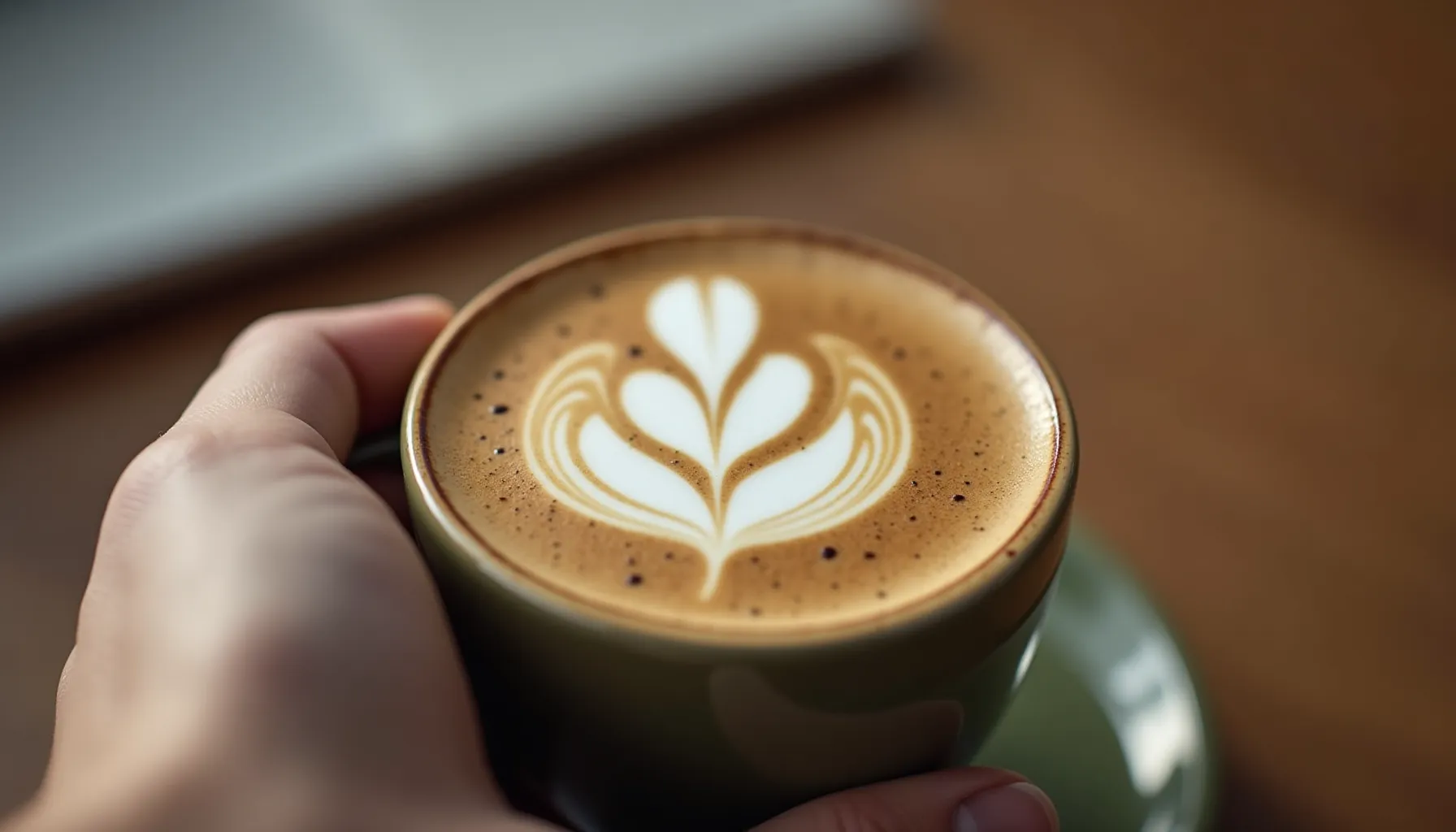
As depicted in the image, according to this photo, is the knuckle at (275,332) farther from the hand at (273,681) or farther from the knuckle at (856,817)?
the knuckle at (856,817)

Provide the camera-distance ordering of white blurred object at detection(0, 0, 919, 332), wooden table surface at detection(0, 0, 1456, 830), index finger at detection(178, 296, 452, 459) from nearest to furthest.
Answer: index finger at detection(178, 296, 452, 459)
wooden table surface at detection(0, 0, 1456, 830)
white blurred object at detection(0, 0, 919, 332)

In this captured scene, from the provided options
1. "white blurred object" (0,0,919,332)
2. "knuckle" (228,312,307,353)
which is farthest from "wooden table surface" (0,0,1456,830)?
"knuckle" (228,312,307,353)

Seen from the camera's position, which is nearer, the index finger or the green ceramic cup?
the green ceramic cup

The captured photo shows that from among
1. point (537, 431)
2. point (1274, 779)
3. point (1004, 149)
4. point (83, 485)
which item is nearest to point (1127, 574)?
Result: point (1274, 779)

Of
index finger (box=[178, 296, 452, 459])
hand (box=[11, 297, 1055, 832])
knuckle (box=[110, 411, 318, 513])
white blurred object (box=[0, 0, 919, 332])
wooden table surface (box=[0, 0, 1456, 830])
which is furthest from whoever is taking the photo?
white blurred object (box=[0, 0, 919, 332])

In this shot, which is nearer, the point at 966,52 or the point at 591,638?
the point at 591,638

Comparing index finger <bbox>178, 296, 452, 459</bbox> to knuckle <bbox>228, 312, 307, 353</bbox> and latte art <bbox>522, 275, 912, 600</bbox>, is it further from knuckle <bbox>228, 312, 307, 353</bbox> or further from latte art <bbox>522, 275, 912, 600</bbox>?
latte art <bbox>522, 275, 912, 600</bbox>

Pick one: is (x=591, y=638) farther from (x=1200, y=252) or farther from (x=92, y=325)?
(x=1200, y=252)

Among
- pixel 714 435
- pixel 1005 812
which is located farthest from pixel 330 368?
pixel 1005 812
